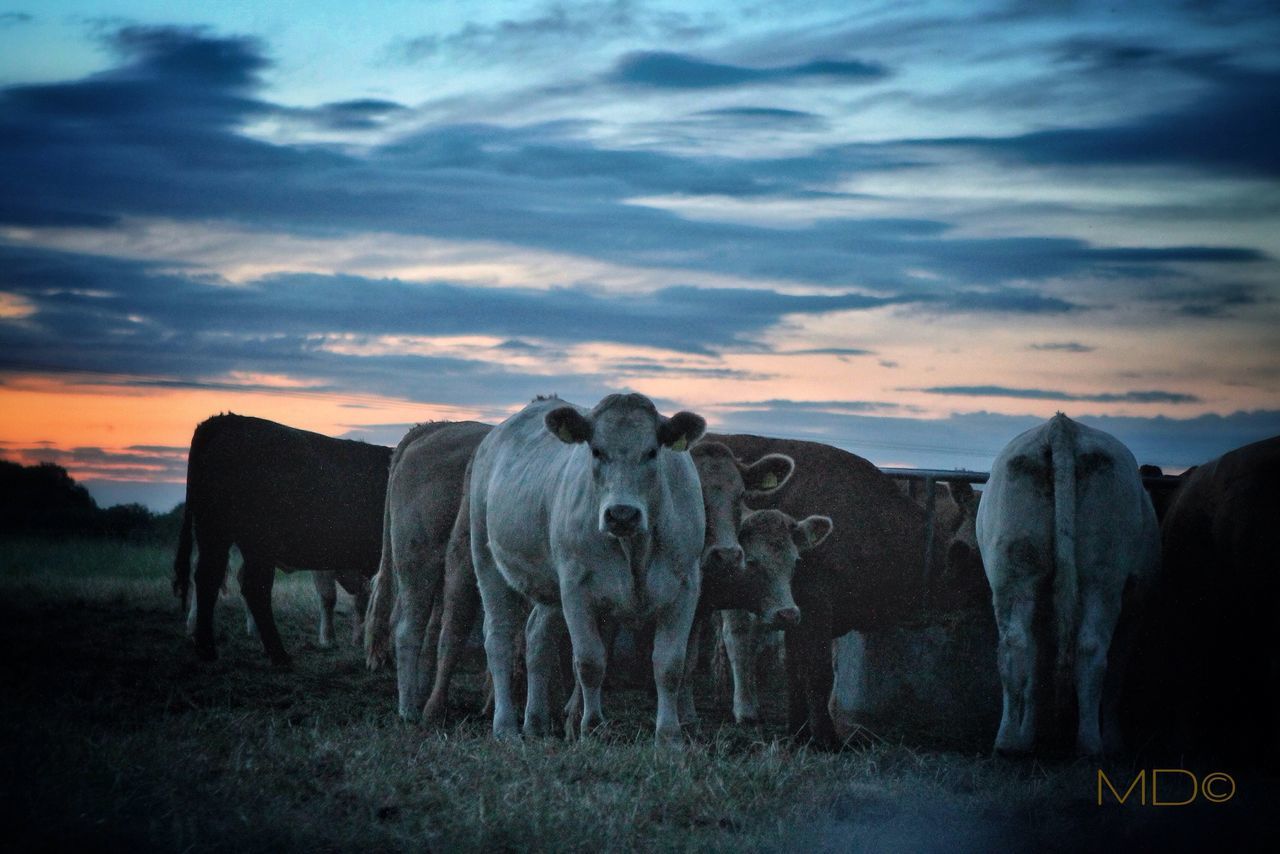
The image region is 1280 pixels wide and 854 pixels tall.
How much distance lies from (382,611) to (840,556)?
4.14m

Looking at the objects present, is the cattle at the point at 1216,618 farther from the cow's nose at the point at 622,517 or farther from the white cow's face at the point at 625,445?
the cow's nose at the point at 622,517

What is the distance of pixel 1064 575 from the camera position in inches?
309

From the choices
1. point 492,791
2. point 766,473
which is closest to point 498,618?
point 766,473

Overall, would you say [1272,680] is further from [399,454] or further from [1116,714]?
[399,454]

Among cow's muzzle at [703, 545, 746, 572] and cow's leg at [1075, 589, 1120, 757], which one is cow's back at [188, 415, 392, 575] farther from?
cow's leg at [1075, 589, 1120, 757]

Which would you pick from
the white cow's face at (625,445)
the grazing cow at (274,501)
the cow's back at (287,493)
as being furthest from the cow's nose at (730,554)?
the cow's back at (287,493)

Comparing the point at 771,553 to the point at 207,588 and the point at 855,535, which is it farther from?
the point at 207,588

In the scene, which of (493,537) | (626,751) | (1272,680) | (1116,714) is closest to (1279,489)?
(1272,680)

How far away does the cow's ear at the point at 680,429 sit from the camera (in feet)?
25.7

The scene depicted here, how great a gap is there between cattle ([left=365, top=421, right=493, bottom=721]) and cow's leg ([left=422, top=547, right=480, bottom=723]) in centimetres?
11

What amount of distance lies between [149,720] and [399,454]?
3.76 meters

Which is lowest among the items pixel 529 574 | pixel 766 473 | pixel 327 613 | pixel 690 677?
pixel 327 613

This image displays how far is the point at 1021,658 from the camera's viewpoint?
312 inches

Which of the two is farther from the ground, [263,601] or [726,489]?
[726,489]
